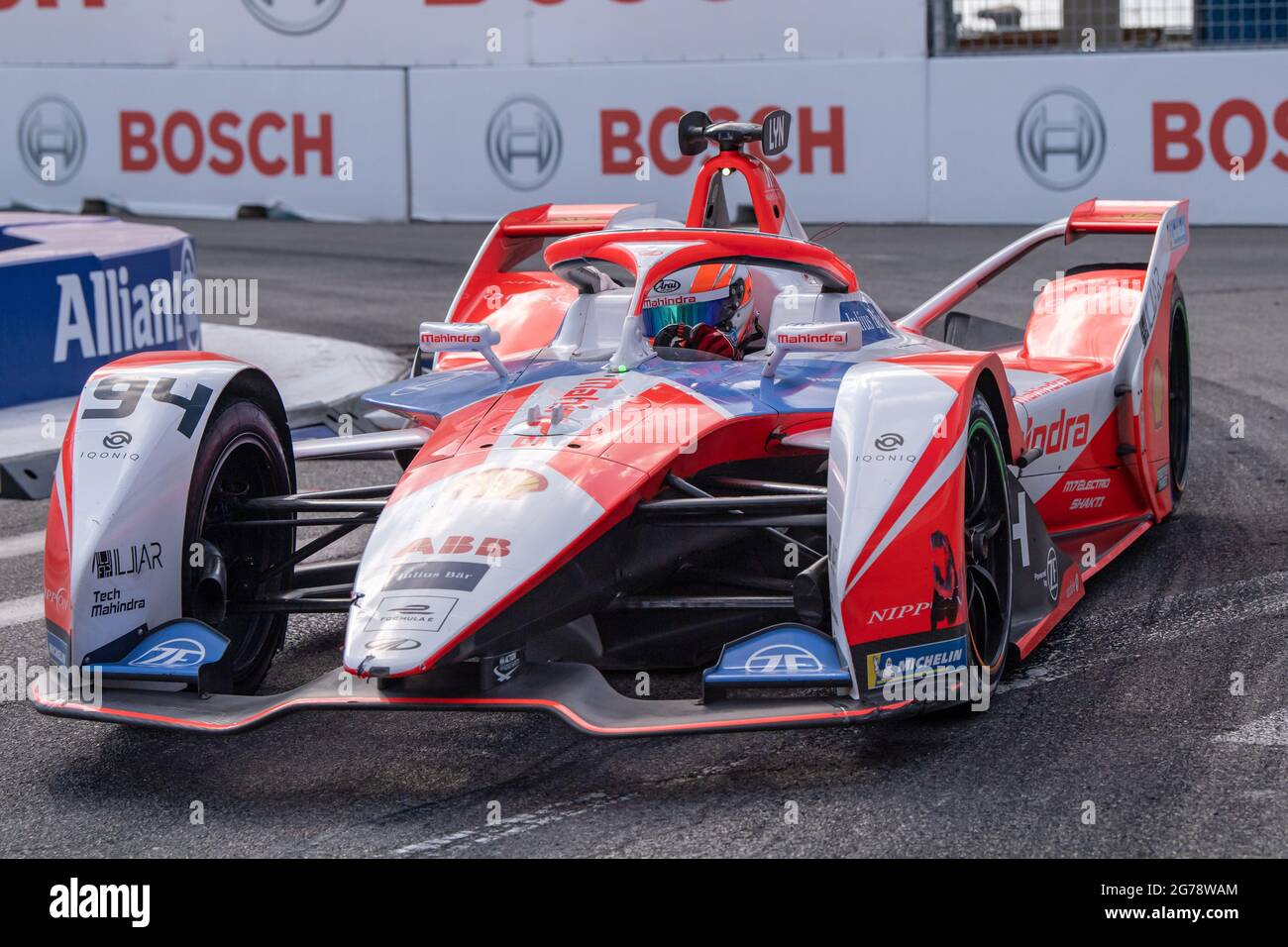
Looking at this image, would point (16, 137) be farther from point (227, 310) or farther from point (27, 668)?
point (27, 668)

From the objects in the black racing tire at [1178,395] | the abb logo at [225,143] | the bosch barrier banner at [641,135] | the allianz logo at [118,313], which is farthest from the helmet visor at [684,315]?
the abb logo at [225,143]

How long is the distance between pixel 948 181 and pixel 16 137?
10694 mm

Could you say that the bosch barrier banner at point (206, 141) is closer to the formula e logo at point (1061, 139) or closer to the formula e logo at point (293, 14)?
the formula e logo at point (293, 14)

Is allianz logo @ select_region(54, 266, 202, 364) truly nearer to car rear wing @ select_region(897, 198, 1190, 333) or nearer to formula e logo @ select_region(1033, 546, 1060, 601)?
car rear wing @ select_region(897, 198, 1190, 333)

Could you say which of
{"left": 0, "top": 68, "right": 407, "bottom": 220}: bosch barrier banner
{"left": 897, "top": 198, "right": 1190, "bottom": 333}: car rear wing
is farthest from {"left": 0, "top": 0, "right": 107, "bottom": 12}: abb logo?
{"left": 897, "top": 198, "right": 1190, "bottom": 333}: car rear wing

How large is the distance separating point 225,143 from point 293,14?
1680 mm

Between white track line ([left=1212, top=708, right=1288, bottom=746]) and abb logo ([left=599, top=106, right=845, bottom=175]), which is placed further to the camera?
abb logo ([left=599, top=106, right=845, bottom=175])

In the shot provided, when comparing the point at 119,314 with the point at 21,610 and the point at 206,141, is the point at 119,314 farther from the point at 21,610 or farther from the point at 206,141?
the point at 206,141

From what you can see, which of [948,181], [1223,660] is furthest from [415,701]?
[948,181]

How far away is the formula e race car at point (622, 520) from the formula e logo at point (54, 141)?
14.8 metres

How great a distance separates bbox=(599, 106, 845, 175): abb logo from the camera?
707 inches

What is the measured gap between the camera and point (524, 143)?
19.0 m

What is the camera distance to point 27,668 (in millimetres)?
5707

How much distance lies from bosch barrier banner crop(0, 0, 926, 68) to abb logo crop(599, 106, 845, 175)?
0.64m
